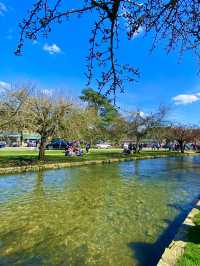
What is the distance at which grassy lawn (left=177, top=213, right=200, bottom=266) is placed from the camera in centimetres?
575

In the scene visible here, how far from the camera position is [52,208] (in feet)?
38.7

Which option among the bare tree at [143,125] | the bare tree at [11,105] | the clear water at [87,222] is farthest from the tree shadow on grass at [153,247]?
the bare tree at [143,125]

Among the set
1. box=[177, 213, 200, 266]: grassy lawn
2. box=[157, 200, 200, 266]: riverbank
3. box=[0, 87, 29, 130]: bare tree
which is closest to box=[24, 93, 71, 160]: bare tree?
box=[0, 87, 29, 130]: bare tree

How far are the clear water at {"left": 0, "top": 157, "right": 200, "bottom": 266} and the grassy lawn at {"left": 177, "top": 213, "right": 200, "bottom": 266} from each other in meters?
0.94

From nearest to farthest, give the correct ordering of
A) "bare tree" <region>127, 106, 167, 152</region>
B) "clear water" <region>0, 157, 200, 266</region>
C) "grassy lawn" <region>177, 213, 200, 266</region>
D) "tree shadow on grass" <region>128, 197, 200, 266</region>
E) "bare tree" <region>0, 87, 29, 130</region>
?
"grassy lawn" <region>177, 213, 200, 266</region> → "tree shadow on grass" <region>128, 197, 200, 266</region> → "clear water" <region>0, 157, 200, 266</region> → "bare tree" <region>0, 87, 29, 130</region> → "bare tree" <region>127, 106, 167, 152</region>

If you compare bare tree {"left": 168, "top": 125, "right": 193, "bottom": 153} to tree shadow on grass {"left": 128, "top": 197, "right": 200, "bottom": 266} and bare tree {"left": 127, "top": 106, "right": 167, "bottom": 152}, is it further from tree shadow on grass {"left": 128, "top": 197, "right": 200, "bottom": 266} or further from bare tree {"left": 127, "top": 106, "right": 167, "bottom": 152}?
tree shadow on grass {"left": 128, "top": 197, "right": 200, "bottom": 266}

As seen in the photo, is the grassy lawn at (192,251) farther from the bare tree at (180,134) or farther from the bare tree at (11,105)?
the bare tree at (180,134)

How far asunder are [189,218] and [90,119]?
2215 centimetres

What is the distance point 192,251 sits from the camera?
6.28 m

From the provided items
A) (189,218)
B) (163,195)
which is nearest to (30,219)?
(189,218)

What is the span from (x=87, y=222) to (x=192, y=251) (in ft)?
14.7

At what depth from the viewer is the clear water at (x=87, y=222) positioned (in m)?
7.31

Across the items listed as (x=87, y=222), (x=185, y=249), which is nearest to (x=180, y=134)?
(x=87, y=222)

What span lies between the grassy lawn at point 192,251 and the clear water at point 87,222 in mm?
942
